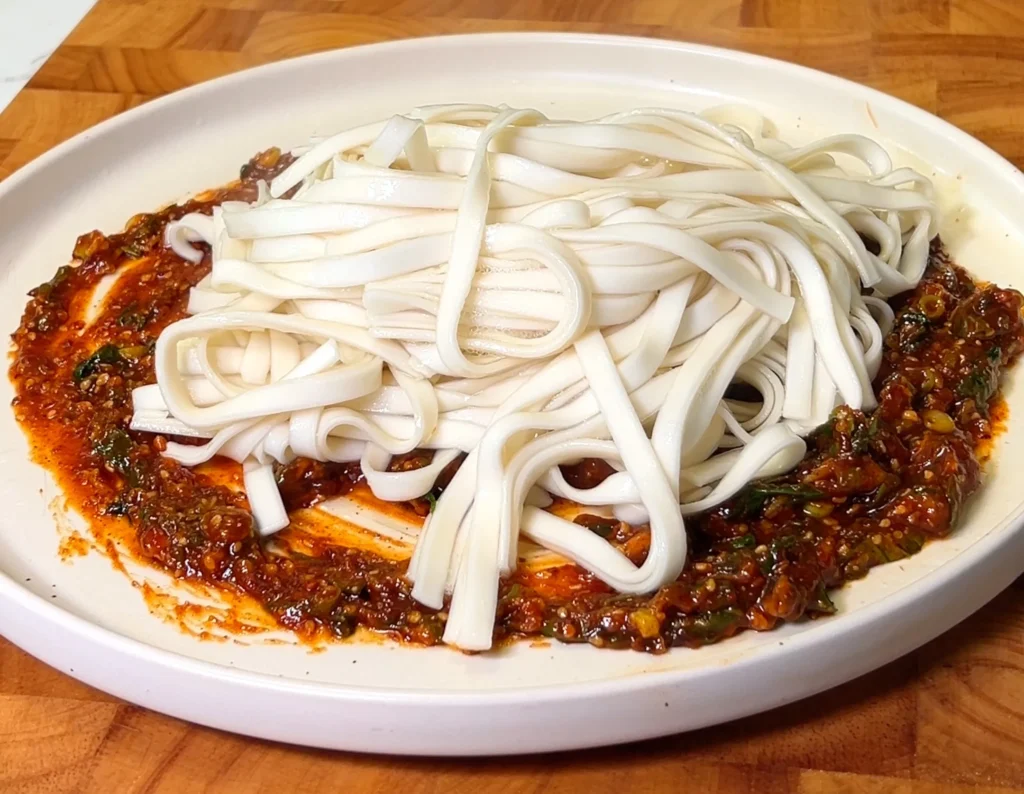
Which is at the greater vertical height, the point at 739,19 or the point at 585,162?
the point at 585,162

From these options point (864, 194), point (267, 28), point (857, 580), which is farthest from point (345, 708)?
point (267, 28)

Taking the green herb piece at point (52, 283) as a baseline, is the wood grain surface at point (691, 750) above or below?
below

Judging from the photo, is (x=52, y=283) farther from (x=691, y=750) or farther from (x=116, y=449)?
(x=691, y=750)

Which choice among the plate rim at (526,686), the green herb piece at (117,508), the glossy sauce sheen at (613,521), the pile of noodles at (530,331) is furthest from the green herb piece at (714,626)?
the green herb piece at (117,508)

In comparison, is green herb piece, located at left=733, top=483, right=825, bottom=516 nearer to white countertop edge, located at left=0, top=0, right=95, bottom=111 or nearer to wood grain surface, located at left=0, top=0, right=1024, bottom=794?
wood grain surface, located at left=0, top=0, right=1024, bottom=794

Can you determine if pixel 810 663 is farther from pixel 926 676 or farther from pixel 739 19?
pixel 739 19

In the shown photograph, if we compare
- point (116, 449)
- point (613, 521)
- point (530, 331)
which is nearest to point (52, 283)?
point (116, 449)

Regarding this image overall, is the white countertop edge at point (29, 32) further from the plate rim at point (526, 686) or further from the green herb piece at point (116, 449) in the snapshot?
the plate rim at point (526, 686)
